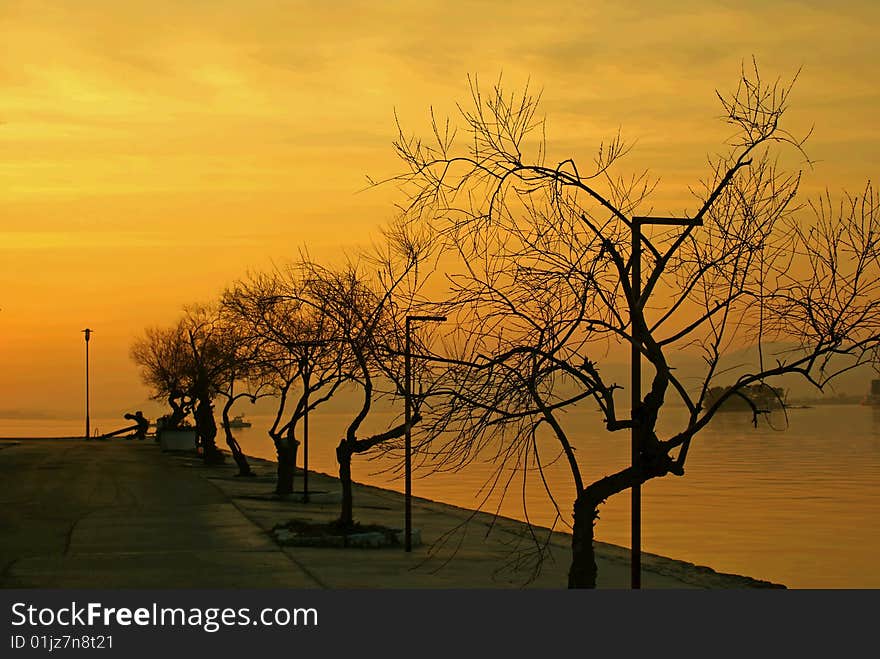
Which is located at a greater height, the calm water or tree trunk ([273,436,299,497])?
tree trunk ([273,436,299,497])

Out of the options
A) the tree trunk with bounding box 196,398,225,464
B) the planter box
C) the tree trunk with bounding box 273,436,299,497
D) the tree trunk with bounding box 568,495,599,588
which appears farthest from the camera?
the planter box

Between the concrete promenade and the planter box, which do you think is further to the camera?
the planter box

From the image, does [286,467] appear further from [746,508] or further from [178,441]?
[178,441]

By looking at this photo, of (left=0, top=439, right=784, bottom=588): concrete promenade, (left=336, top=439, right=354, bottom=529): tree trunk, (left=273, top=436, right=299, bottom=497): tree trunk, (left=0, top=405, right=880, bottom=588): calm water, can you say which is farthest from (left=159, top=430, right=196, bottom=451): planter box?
(left=336, top=439, right=354, bottom=529): tree trunk

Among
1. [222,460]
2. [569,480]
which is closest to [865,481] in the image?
[569,480]

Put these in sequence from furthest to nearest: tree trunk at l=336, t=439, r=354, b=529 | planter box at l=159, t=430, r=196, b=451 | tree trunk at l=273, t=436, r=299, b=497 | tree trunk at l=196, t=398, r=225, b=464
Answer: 1. planter box at l=159, t=430, r=196, b=451
2. tree trunk at l=196, t=398, r=225, b=464
3. tree trunk at l=273, t=436, r=299, b=497
4. tree trunk at l=336, t=439, r=354, b=529

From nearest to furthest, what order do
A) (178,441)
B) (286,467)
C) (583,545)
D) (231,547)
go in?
(583,545) < (231,547) < (286,467) < (178,441)

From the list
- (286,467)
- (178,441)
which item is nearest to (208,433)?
(178,441)

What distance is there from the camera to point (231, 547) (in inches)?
988

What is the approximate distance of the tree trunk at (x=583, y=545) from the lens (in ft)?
52.8

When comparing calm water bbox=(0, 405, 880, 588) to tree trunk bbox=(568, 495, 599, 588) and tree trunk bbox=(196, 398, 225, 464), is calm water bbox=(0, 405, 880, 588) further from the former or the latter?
tree trunk bbox=(196, 398, 225, 464)

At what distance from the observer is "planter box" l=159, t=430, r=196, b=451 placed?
77188mm

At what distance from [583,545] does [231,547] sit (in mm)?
10606

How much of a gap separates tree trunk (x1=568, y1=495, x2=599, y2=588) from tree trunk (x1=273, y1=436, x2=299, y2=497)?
2304cm
